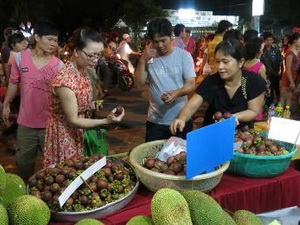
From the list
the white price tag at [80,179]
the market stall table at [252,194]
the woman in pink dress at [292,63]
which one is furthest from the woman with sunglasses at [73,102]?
the woman in pink dress at [292,63]

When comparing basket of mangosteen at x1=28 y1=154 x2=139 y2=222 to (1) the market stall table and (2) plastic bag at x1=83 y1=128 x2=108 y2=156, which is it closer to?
(1) the market stall table

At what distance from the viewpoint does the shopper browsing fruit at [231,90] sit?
2.35m

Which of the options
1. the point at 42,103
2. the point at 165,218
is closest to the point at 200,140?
the point at 165,218

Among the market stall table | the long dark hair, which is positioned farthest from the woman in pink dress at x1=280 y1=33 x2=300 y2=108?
the market stall table

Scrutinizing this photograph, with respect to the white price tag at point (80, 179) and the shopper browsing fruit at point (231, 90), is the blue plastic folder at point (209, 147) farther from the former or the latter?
the shopper browsing fruit at point (231, 90)

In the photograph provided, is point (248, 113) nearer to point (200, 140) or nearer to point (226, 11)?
point (200, 140)

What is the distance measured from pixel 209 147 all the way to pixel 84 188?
570mm

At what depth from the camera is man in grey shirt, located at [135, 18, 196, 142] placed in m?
2.88

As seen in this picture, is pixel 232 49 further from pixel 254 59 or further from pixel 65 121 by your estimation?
pixel 254 59

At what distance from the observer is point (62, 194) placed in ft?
4.75

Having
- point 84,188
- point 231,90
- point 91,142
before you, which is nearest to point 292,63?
point 231,90

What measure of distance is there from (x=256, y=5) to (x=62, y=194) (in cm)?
741

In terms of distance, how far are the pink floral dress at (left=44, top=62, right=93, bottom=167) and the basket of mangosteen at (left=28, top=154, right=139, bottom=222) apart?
0.51 meters

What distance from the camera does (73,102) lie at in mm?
2090
